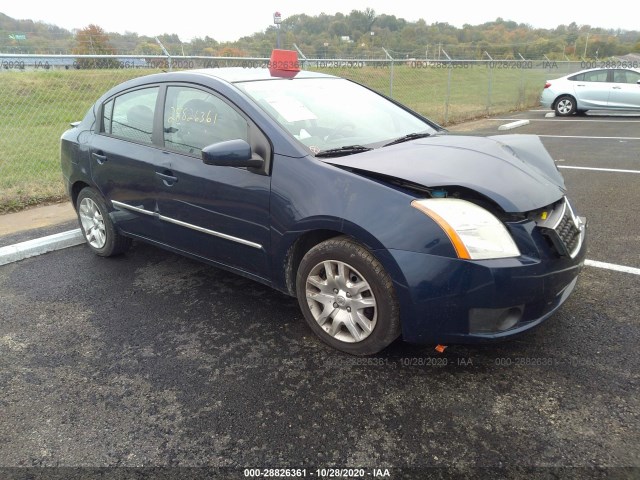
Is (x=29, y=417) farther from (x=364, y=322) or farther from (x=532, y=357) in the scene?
(x=532, y=357)

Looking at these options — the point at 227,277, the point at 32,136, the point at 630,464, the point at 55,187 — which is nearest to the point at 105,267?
the point at 227,277

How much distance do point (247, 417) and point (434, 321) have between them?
1.02 metres

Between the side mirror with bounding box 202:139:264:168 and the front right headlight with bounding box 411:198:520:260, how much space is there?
104 cm

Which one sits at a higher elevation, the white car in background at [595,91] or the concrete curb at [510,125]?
the white car in background at [595,91]

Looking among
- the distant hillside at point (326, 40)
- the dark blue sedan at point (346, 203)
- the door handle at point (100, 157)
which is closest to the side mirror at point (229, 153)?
the dark blue sedan at point (346, 203)

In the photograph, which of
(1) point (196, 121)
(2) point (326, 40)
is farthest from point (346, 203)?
(2) point (326, 40)

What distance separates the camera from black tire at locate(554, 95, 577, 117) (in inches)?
579

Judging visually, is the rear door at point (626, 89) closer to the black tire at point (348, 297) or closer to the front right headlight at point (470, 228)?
the front right headlight at point (470, 228)

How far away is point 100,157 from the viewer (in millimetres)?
4121

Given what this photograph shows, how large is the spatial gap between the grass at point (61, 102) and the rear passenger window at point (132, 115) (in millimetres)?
2548

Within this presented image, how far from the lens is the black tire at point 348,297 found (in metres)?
2.62

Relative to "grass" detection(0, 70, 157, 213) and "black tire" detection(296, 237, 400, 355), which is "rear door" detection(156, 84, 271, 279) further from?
"grass" detection(0, 70, 157, 213)

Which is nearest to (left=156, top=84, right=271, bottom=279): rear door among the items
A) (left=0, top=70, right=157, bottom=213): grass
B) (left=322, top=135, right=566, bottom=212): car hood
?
(left=322, top=135, right=566, bottom=212): car hood

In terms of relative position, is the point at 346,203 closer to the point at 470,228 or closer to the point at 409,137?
the point at 470,228
